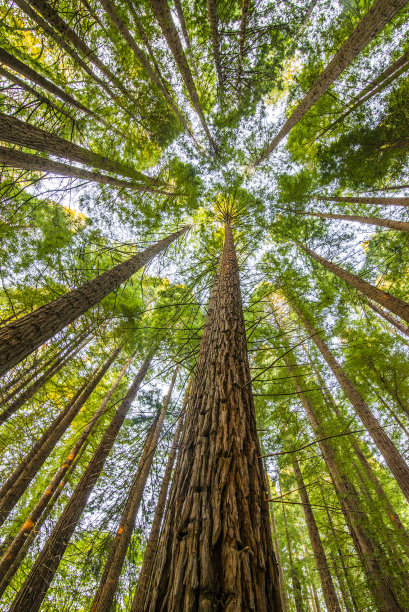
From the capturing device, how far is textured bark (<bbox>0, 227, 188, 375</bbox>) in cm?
303

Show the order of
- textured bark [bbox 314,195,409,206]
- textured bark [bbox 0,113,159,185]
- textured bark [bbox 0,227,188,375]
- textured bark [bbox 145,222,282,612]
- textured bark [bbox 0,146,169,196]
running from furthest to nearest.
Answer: textured bark [bbox 314,195,409,206] → textured bark [bbox 0,146,169,196] → textured bark [bbox 0,113,159,185] → textured bark [bbox 0,227,188,375] → textured bark [bbox 145,222,282,612]

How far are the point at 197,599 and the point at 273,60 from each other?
38.6ft

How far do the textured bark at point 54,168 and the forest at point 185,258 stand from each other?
7cm

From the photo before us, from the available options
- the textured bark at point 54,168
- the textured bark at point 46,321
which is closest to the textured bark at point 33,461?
the textured bark at point 46,321

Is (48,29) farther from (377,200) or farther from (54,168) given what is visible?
(377,200)

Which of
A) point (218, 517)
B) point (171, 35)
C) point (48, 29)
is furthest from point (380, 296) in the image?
point (48, 29)

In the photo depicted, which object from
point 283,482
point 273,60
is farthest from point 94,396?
point 273,60

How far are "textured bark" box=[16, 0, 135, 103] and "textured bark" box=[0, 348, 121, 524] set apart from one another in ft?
30.6

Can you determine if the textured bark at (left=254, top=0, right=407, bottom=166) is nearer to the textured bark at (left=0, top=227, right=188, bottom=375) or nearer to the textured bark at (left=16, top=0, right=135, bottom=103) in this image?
the textured bark at (left=16, top=0, right=135, bottom=103)

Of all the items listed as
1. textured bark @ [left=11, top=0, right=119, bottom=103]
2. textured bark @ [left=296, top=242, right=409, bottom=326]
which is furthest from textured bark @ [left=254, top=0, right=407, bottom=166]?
textured bark @ [left=11, top=0, right=119, bottom=103]

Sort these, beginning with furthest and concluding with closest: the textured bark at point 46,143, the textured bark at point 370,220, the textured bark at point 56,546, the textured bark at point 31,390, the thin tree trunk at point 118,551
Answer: the textured bark at point 370,220, the textured bark at point 31,390, the thin tree trunk at point 118,551, the textured bark at point 46,143, the textured bark at point 56,546

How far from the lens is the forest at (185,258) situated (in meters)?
4.35

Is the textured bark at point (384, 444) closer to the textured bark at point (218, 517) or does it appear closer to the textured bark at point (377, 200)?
the textured bark at point (218, 517)

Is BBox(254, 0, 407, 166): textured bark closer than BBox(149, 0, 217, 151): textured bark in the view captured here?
Yes
